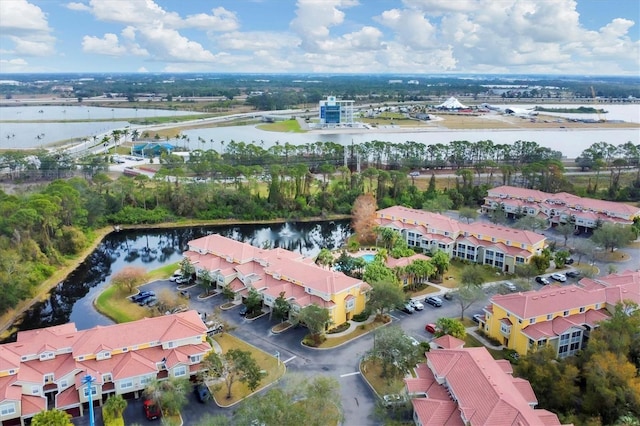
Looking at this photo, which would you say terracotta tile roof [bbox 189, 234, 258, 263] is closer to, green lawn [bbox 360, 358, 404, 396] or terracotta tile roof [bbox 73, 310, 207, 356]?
terracotta tile roof [bbox 73, 310, 207, 356]

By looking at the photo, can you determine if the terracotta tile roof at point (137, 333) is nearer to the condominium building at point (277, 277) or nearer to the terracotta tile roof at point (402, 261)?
the condominium building at point (277, 277)

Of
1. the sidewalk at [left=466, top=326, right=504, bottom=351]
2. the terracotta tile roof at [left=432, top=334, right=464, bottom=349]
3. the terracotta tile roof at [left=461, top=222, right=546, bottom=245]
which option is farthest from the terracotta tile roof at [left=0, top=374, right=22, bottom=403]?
the terracotta tile roof at [left=461, top=222, right=546, bottom=245]

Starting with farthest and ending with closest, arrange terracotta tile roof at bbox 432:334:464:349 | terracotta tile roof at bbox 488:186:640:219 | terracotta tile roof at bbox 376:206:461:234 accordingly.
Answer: terracotta tile roof at bbox 488:186:640:219
terracotta tile roof at bbox 376:206:461:234
terracotta tile roof at bbox 432:334:464:349

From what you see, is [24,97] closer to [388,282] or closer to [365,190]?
[365,190]

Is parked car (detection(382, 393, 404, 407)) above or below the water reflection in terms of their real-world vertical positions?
above

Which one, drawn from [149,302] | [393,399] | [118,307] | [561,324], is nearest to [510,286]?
[561,324]

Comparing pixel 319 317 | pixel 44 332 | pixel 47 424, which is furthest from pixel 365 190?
pixel 47 424

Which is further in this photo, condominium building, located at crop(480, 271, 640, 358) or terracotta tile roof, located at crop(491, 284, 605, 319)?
terracotta tile roof, located at crop(491, 284, 605, 319)

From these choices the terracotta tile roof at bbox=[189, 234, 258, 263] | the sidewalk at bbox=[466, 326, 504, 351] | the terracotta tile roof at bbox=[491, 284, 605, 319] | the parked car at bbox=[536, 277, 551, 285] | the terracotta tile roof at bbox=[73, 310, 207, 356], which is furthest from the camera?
the parked car at bbox=[536, 277, 551, 285]
